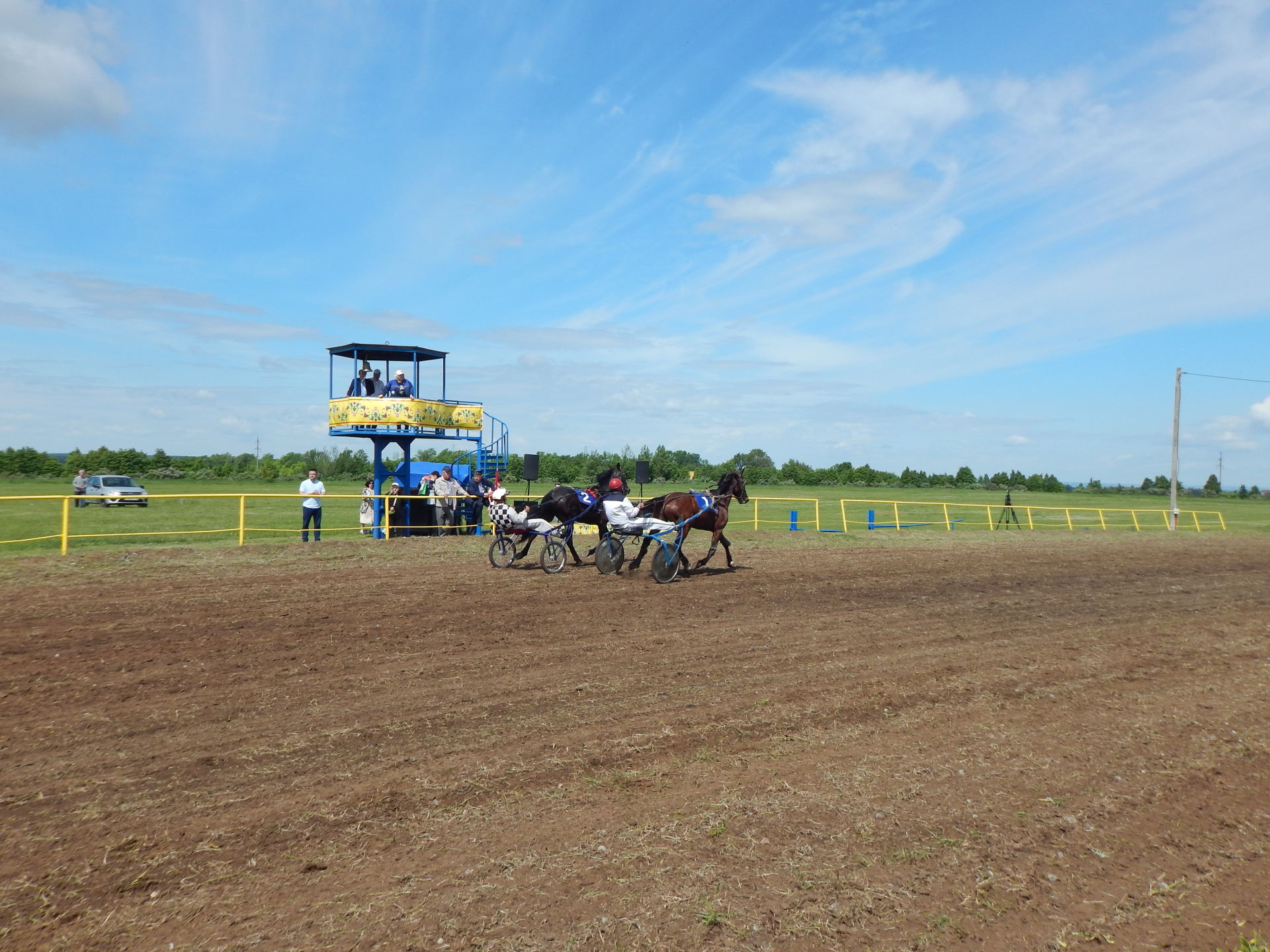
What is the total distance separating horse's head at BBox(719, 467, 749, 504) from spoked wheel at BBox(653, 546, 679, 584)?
6.07 ft

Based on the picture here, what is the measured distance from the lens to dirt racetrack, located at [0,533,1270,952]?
3.63 m

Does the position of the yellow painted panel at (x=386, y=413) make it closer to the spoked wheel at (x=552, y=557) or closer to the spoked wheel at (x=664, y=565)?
the spoked wheel at (x=552, y=557)

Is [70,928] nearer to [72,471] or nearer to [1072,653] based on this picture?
[1072,653]

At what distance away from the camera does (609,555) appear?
45.6ft

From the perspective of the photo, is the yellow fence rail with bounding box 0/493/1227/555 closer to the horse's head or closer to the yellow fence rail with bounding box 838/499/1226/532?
the yellow fence rail with bounding box 838/499/1226/532

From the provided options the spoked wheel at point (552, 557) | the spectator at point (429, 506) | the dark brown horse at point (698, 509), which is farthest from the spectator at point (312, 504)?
the dark brown horse at point (698, 509)

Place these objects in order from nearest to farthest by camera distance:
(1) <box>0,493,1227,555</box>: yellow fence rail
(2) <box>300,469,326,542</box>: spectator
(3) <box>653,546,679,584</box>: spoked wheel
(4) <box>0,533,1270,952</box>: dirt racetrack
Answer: (4) <box>0,533,1270,952</box>: dirt racetrack < (3) <box>653,546,679,584</box>: spoked wheel < (2) <box>300,469,326,542</box>: spectator < (1) <box>0,493,1227,555</box>: yellow fence rail

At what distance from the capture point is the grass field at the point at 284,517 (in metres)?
20.2

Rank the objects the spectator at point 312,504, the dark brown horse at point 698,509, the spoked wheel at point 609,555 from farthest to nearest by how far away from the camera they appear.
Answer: the spectator at point 312,504
the dark brown horse at point 698,509
the spoked wheel at point 609,555

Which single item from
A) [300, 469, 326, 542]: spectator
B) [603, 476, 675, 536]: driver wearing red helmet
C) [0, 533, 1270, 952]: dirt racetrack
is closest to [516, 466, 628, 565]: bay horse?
[603, 476, 675, 536]: driver wearing red helmet

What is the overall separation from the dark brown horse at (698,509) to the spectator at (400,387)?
11977 mm

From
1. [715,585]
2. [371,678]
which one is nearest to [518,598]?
[715,585]

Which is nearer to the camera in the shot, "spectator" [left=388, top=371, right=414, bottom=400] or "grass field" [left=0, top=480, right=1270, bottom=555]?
"grass field" [left=0, top=480, right=1270, bottom=555]

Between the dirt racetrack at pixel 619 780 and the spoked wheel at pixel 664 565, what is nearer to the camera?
the dirt racetrack at pixel 619 780
